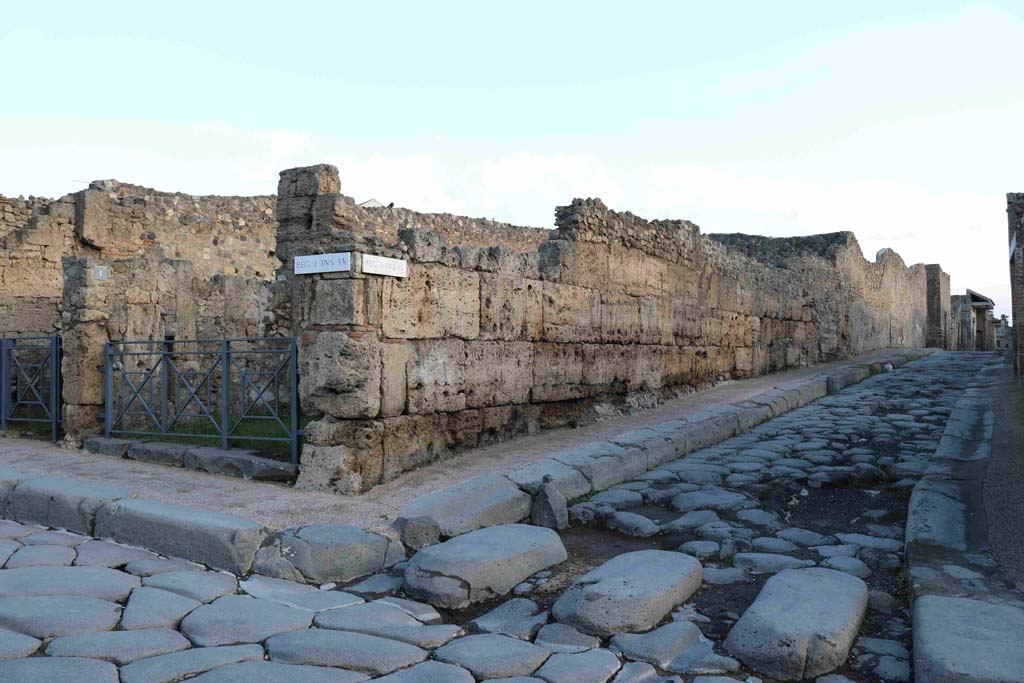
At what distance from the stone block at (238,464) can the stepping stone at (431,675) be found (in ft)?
10.9

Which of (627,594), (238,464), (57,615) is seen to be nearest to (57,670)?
(57,615)

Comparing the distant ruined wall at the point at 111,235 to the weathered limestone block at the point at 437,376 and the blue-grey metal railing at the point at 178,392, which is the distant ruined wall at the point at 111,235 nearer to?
the blue-grey metal railing at the point at 178,392

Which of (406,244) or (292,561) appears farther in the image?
(406,244)

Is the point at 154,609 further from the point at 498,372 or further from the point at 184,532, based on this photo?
the point at 498,372

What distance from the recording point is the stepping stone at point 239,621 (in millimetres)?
3441

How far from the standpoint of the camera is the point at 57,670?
296 centimetres

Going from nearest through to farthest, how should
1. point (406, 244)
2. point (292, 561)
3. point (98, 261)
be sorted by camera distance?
point (292, 561)
point (406, 244)
point (98, 261)

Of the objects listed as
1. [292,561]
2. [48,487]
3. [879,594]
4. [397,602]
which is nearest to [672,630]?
[879,594]

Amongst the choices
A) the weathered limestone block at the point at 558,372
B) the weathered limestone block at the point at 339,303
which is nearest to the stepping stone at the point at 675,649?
the weathered limestone block at the point at 339,303

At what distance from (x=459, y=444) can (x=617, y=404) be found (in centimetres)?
312

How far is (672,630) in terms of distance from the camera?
3443mm

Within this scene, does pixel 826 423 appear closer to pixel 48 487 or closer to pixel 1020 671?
pixel 1020 671

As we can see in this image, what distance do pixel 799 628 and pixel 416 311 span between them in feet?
13.8

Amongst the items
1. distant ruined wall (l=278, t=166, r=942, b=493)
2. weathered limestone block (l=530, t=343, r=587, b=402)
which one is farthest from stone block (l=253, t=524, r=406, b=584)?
weathered limestone block (l=530, t=343, r=587, b=402)
